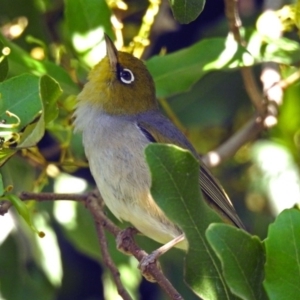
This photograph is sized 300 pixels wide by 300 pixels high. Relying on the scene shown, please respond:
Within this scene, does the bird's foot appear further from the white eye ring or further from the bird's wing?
the white eye ring

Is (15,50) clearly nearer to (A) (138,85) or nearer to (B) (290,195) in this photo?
(A) (138,85)

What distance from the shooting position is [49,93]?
90.7 inches

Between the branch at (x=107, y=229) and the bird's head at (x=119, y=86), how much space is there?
0.48 m

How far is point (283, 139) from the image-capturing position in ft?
11.9

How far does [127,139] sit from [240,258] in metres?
1.28

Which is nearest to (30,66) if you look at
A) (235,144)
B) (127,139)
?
(127,139)

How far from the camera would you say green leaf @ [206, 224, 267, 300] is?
1.94m

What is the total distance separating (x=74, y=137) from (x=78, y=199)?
68 centimetres

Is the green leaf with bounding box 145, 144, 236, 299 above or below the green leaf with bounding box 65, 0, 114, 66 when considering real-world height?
below

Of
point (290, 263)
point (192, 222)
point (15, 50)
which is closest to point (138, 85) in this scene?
point (15, 50)

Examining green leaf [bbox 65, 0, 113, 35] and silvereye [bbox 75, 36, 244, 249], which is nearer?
silvereye [bbox 75, 36, 244, 249]

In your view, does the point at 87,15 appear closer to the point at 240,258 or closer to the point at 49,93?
the point at 49,93

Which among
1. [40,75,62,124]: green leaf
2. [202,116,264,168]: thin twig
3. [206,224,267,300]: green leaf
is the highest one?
[202,116,264,168]: thin twig

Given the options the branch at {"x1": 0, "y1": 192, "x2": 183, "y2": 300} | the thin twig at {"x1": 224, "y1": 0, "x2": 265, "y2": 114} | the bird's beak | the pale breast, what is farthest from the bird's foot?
the thin twig at {"x1": 224, "y1": 0, "x2": 265, "y2": 114}
